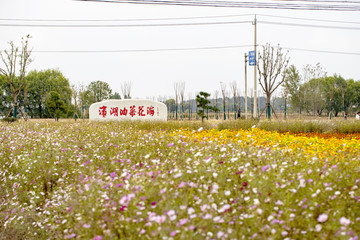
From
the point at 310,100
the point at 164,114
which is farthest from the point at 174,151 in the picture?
the point at 310,100

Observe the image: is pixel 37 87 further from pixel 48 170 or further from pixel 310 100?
pixel 48 170

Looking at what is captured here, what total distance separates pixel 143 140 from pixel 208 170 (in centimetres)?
296

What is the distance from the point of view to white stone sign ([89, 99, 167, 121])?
1923cm

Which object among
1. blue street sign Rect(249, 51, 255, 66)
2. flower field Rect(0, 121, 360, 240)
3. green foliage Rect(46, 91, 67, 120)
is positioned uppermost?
blue street sign Rect(249, 51, 255, 66)

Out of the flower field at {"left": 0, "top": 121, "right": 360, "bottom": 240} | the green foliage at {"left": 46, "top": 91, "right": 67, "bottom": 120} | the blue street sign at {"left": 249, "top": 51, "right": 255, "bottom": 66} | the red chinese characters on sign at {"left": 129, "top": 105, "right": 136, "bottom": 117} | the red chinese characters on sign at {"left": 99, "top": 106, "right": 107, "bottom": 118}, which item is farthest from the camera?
the green foliage at {"left": 46, "top": 91, "right": 67, "bottom": 120}

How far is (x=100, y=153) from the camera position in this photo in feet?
19.1

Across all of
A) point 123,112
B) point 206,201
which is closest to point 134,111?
point 123,112

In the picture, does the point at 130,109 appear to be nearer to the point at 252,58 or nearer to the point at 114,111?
the point at 114,111

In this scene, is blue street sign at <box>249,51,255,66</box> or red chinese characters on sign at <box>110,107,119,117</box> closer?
blue street sign at <box>249,51,255,66</box>

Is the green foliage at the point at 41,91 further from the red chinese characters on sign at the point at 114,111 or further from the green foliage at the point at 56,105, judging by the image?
the red chinese characters on sign at the point at 114,111

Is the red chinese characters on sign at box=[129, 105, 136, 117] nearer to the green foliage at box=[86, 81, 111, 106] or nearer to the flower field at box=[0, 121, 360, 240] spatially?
the flower field at box=[0, 121, 360, 240]

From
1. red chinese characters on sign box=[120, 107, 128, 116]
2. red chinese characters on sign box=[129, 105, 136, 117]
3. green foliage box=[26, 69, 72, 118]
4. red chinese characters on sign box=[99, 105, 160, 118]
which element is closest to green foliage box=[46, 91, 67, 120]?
green foliage box=[26, 69, 72, 118]

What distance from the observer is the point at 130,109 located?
1923cm

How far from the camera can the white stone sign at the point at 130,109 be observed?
19.2 metres
